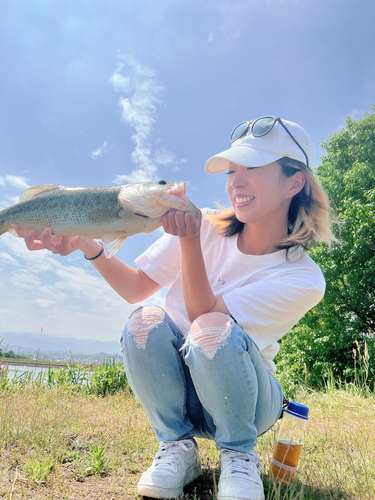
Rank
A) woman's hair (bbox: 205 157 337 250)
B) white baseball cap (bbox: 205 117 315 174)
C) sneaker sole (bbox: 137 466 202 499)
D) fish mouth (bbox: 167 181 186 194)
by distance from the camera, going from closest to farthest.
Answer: sneaker sole (bbox: 137 466 202 499) < fish mouth (bbox: 167 181 186 194) < white baseball cap (bbox: 205 117 315 174) < woman's hair (bbox: 205 157 337 250)

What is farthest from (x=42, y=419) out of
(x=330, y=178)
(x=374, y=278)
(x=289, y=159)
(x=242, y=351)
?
(x=330, y=178)

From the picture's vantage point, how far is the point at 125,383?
7418 millimetres

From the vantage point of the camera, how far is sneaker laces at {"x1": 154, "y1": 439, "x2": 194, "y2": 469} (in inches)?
85.2

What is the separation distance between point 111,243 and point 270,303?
121cm

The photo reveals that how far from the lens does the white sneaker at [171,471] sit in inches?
80.0

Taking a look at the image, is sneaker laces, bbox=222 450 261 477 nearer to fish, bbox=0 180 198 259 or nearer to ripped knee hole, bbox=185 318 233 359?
ripped knee hole, bbox=185 318 233 359

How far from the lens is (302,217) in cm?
289

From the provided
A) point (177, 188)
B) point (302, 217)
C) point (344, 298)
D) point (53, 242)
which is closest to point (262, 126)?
point (302, 217)

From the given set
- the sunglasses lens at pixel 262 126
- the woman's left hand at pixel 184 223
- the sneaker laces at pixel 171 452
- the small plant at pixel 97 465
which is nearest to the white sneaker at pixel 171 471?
the sneaker laces at pixel 171 452

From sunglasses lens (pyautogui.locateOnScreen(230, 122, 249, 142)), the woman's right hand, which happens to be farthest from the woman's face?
the woman's right hand

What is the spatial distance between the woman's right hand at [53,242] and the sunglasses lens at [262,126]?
60.3 inches

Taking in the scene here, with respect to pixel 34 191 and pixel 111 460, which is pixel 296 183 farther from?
pixel 111 460

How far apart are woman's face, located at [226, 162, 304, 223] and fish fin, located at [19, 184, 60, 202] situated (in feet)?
4.87

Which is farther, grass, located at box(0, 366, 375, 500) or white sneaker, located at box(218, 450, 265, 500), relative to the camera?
grass, located at box(0, 366, 375, 500)
